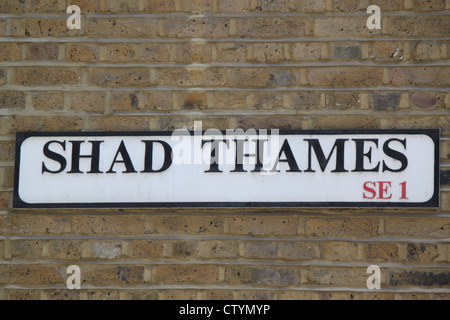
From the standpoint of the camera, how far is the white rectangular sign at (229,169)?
7.72 ft

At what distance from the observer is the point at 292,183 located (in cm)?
237

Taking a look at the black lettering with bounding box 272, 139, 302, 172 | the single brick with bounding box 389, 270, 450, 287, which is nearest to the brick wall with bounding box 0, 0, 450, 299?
the single brick with bounding box 389, 270, 450, 287

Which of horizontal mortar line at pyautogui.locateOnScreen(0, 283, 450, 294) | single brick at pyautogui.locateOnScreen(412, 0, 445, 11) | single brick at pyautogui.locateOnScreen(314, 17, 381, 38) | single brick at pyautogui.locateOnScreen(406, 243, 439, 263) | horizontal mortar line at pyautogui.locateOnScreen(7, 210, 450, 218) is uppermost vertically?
single brick at pyautogui.locateOnScreen(412, 0, 445, 11)

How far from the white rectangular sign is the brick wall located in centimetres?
6

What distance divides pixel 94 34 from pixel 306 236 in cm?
123

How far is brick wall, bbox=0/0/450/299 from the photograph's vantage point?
2.38 meters

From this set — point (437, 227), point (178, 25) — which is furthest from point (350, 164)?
point (178, 25)

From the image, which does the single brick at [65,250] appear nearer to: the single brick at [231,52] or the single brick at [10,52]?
the single brick at [10,52]

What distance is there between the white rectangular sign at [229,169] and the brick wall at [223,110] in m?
0.06

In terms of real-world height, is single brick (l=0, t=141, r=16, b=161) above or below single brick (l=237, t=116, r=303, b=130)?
below

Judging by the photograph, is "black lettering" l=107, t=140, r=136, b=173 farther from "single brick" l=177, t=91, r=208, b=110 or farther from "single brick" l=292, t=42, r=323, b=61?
"single brick" l=292, t=42, r=323, b=61

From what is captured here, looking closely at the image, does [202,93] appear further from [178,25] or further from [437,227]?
[437,227]

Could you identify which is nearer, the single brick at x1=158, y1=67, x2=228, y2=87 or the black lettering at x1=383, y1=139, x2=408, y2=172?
the black lettering at x1=383, y1=139, x2=408, y2=172

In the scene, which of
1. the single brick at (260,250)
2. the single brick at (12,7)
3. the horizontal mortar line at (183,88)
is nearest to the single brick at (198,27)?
the horizontal mortar line at (183,88)
